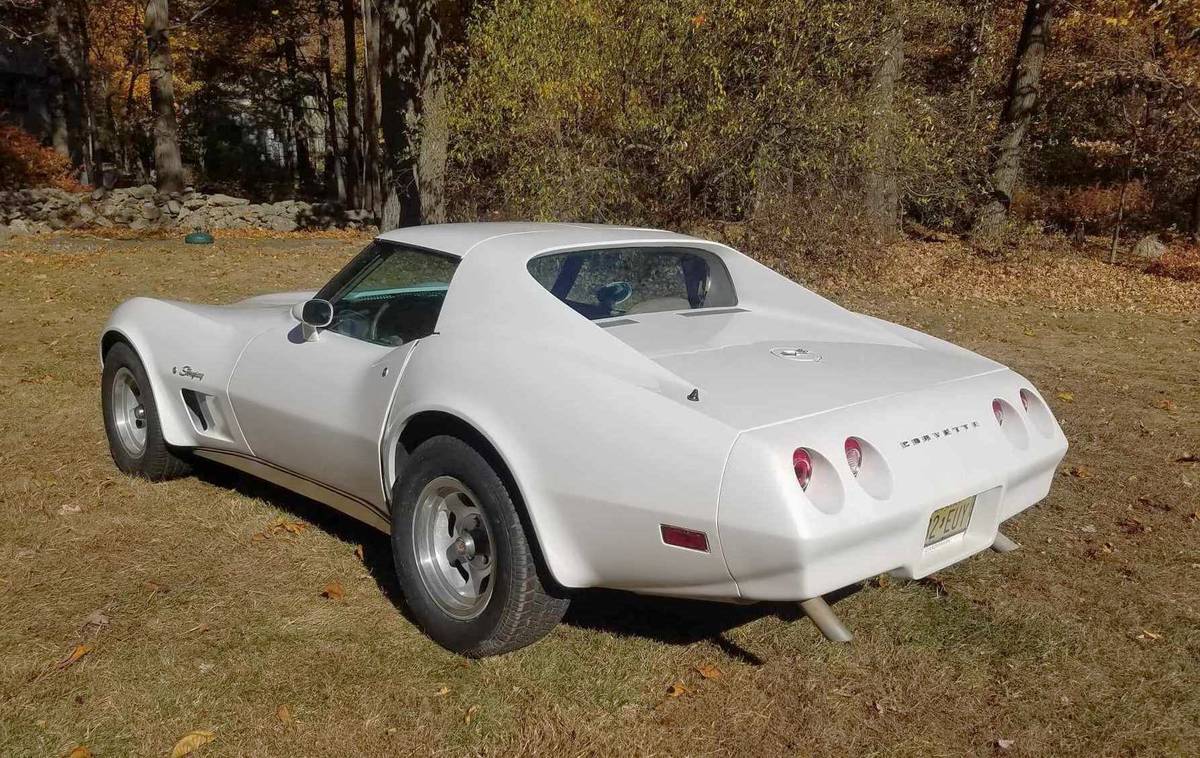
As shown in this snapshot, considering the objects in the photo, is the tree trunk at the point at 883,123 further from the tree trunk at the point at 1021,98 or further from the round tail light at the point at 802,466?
the tree trunk at the point at 1021,98

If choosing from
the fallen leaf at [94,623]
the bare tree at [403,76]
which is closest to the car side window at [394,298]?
the fallen leaf at [94,623]

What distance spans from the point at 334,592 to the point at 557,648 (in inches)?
40.0

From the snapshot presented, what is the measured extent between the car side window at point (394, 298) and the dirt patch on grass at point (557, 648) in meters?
1.03

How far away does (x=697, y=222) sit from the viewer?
10.1 meters

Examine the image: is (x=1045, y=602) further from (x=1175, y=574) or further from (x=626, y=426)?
(x=626, y=426)

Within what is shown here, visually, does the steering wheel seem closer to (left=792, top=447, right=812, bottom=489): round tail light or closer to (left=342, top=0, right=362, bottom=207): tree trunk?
(left=792, top=447, right=812, bottom=489): round tail light

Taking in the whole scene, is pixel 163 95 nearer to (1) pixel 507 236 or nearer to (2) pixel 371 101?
(2) pixel 371 101

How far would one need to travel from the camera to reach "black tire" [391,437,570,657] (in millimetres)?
3166

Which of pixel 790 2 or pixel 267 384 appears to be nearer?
pixel 267 384

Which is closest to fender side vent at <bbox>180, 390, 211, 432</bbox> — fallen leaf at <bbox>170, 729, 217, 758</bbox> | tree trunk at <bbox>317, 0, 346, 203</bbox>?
fallen leaf at <bbox>170, 729, 217, 758</bbox>

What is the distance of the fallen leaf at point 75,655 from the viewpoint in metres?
3.38

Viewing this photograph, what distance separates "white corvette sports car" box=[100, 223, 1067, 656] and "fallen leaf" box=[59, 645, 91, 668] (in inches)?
40.6

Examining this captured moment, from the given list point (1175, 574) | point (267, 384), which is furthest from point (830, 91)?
point (267, 384)

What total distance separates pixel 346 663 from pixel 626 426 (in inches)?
54.0
